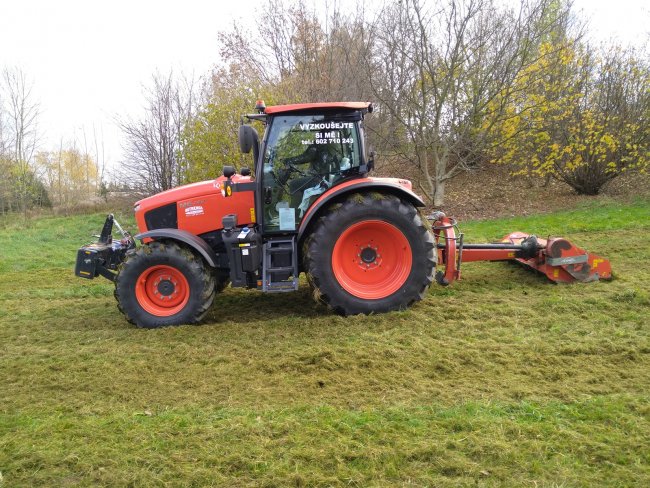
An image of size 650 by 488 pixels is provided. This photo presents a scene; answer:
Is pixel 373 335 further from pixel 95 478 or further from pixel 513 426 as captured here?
pixel 95 478

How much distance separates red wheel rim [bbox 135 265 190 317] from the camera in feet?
17.5

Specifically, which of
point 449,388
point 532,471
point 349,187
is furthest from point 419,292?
point 532,471

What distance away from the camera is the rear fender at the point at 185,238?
5.27 m

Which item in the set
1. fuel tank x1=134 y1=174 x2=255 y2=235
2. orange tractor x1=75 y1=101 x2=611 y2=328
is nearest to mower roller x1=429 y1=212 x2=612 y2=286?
orange tractor x1=75 y1=101 x2=611 y2=328

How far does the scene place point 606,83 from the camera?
14.3 meters

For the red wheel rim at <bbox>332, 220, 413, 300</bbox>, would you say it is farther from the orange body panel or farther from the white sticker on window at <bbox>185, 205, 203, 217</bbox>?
the white sticker on window at <bbox>185, 205, 203, 217</bbox>

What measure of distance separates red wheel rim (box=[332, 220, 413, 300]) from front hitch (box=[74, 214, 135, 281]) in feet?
8.52

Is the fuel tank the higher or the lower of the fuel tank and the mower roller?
the higher

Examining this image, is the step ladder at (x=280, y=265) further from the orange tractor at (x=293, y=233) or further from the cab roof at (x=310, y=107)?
the cab roof at (x=310, y=107)

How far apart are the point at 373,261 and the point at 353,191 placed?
2.63 feet

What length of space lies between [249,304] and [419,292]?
6.96 ft

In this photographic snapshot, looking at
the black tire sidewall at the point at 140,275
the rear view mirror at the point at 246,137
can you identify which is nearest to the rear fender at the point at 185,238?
the black tire sidewall at the point at 140,275

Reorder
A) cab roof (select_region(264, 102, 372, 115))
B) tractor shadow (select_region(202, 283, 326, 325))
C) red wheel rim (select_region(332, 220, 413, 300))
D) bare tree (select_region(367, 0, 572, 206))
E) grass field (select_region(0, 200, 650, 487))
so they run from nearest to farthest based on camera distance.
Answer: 1. grass field (select_region(0, 200, 650, 487))
2. cab roof (select_region(264, 102, 372, 115))
3. red wheel rim (select_region(332, 220, 413, 300))
4. tractor shadow (select_region(202, 283, 326, 325))
5. bare tree (select_region(367, 0, 572, 206))

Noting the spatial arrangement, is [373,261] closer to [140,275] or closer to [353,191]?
[353,191]
